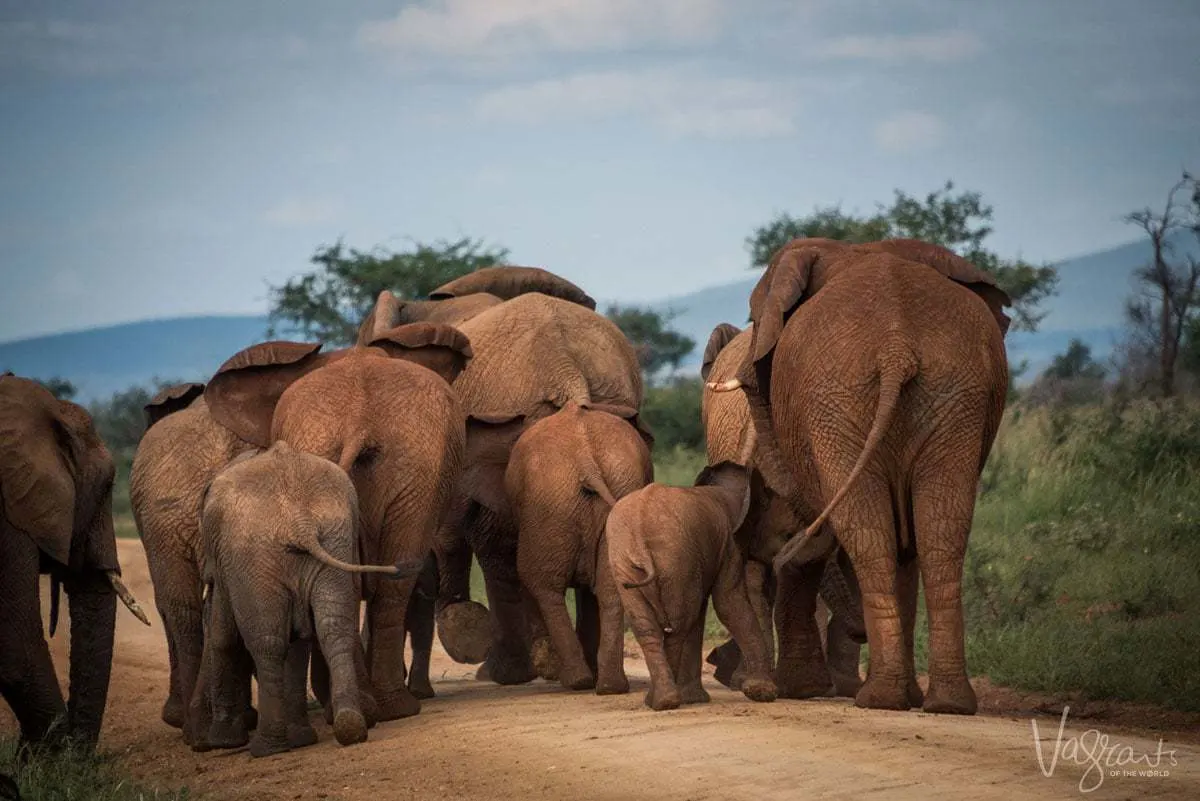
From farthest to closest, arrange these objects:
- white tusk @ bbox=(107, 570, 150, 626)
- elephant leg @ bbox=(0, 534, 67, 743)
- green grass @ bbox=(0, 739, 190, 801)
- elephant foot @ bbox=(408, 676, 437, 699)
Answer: elephant foot @ bbox=(408, 676, 437, 699)
white tusk @ bbox=(107, 570, 150, 626)
elephant leg @ bbox=(0, 534, 67, 743)
green grass @ bbox=(0, 739, 190, 801)

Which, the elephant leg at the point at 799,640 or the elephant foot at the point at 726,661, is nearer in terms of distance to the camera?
the elephant leg at the point at 799,640

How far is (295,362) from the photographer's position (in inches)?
454

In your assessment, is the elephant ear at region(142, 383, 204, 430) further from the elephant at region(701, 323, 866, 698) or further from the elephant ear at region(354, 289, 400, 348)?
the elephant at region(701, 323, 866, 698)

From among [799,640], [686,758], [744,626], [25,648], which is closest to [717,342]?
[799,640]

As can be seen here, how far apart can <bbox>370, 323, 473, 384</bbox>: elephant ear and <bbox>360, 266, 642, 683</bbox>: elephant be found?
330 millimetres

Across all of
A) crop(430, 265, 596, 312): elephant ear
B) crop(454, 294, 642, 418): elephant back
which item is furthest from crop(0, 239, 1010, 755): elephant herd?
crop(430, 265, 596, 312): elephant ear

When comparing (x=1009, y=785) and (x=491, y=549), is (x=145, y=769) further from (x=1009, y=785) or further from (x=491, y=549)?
(x=1009, y=785)

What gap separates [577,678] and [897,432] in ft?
7.77

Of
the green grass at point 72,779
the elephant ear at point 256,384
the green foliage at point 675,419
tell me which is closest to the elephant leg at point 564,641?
the elephant ear at point 256,384

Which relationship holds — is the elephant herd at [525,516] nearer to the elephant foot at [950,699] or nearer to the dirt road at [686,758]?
the elephant foot at [950,699]

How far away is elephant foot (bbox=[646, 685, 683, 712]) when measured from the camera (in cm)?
988

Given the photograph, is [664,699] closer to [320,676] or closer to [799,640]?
[799,640]

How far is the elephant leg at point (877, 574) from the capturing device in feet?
32.2

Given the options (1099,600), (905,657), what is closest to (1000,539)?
(1099,600)
